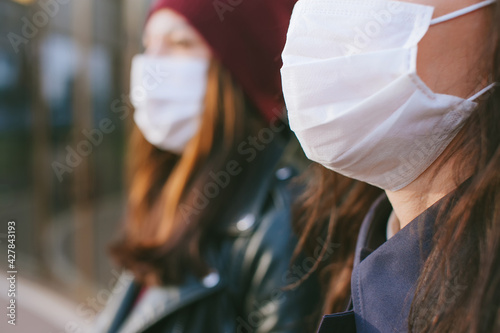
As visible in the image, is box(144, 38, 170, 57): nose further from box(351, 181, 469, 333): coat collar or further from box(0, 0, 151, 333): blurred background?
box(0, 0, 151, 333): blurred background

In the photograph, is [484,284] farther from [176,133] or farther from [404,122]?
[176,133]

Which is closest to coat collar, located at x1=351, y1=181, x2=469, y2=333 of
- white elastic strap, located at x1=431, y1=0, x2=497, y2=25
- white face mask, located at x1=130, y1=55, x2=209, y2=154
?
white elastic strap, located at x1=431, y1=0, x2=497, y2=25

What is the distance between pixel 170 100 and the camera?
185 cm

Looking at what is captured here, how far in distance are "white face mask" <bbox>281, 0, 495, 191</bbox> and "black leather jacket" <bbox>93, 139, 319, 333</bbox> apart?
1.64ft

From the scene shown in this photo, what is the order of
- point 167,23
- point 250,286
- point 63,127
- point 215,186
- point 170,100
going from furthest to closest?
point 63,127 → point 170,100 → point 167,23 → point 215,186 → point 250,286

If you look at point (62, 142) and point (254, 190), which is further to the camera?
→ point (62, 142)

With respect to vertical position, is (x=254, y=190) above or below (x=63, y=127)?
below

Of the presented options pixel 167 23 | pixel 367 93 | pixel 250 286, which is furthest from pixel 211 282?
pixel 167 23

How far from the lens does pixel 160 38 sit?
177 cm

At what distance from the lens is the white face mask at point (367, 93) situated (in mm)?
802

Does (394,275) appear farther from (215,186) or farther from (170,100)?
(170,100)

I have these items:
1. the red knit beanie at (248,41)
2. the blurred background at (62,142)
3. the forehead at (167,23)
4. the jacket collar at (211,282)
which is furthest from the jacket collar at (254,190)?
the blurred background at (62,142)

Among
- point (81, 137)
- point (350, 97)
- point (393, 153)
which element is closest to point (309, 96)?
point (350, 97)

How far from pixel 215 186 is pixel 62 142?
A: 220 centimetres
